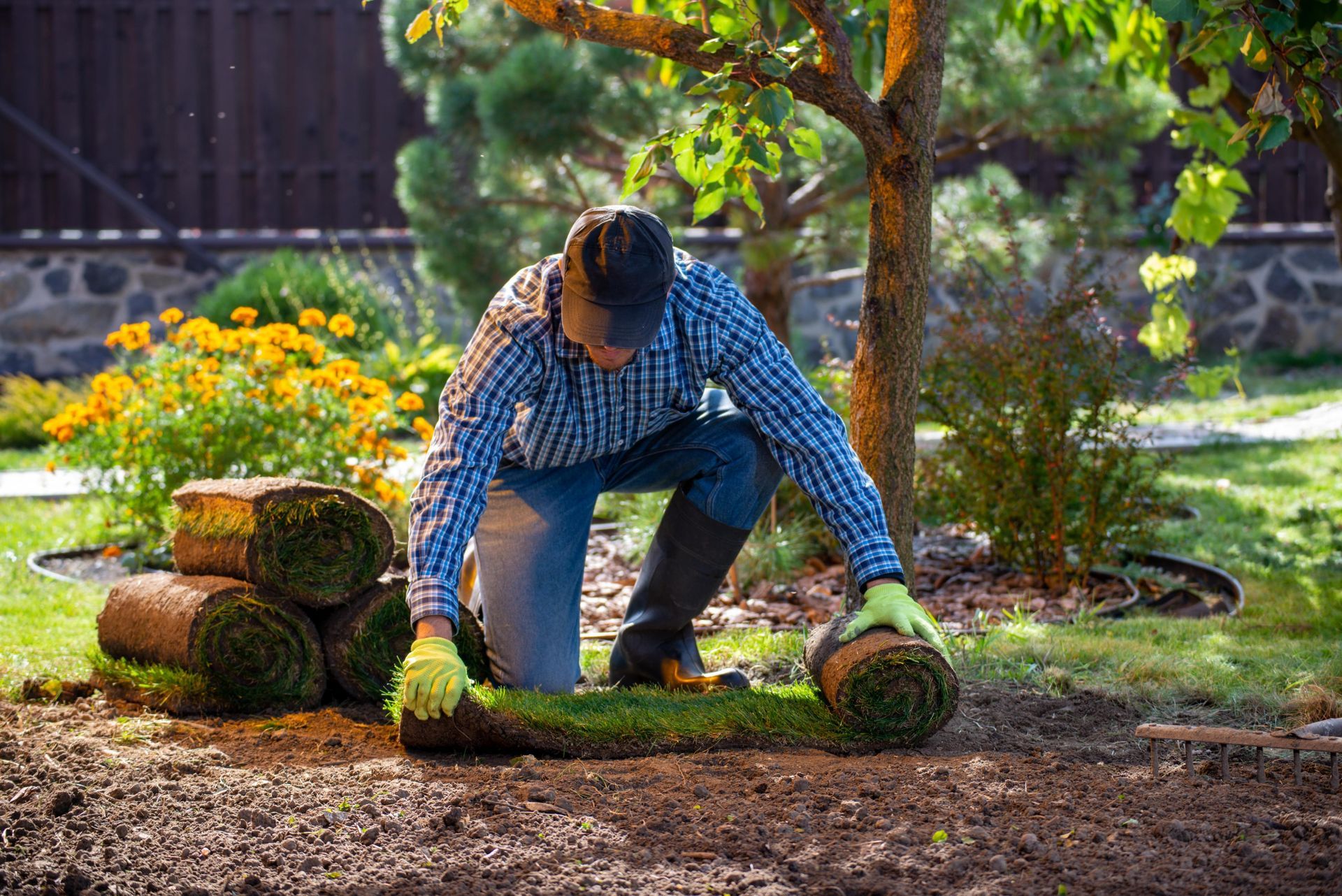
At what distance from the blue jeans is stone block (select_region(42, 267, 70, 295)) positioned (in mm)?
6899

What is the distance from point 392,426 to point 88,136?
623 centimetres

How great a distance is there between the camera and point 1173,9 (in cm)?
241

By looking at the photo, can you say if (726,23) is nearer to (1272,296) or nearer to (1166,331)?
(1166,331)

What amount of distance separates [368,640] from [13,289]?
706cm

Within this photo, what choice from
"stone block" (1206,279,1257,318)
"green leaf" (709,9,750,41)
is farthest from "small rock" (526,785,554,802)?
"stone block" (1206,279,1257,318)

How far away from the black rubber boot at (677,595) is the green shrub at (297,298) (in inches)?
194

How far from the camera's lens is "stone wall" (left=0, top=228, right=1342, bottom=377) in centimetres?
860

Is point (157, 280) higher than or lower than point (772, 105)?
higher

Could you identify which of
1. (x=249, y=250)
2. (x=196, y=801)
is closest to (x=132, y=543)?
(x=196, y=801)

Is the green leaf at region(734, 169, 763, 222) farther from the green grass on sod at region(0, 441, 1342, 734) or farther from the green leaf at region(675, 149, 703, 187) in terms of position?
the green grass on sod at region(0, 441, 1342, 734)

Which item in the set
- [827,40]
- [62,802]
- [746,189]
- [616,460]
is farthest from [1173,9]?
[62,802]

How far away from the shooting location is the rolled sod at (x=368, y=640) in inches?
117

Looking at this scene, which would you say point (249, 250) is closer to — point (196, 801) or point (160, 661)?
point (160, 661)

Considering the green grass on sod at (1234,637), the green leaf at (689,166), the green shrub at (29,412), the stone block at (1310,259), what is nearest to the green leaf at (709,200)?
the green leaf at (689,166)
